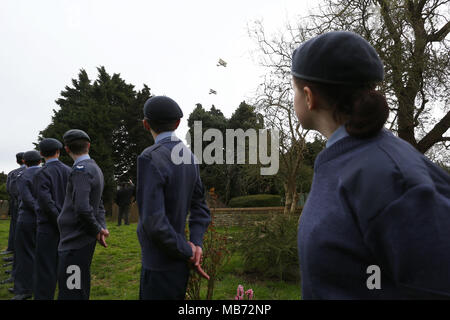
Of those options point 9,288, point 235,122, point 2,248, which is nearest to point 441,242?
point 9,288

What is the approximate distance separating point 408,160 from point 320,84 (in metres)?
0.40

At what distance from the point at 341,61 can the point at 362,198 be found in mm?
465

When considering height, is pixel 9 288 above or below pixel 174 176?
below

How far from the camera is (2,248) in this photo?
942cm

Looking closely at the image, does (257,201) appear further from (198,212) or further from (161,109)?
(161,109)

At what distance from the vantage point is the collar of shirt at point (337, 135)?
1.14 meters

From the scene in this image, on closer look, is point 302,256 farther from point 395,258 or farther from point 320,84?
point 320,84

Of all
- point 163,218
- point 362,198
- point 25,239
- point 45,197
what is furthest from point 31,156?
point 362,198

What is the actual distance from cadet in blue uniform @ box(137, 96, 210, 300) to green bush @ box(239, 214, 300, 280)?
159 inches

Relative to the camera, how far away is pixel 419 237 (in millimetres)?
827

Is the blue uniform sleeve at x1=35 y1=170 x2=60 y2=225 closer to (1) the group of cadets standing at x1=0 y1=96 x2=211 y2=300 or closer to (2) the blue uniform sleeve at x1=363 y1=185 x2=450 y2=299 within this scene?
(1) the group of cadets standing at x1=0 y1=96 x2=211 y2=300

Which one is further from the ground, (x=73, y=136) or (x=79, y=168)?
(x=73, y=136)
